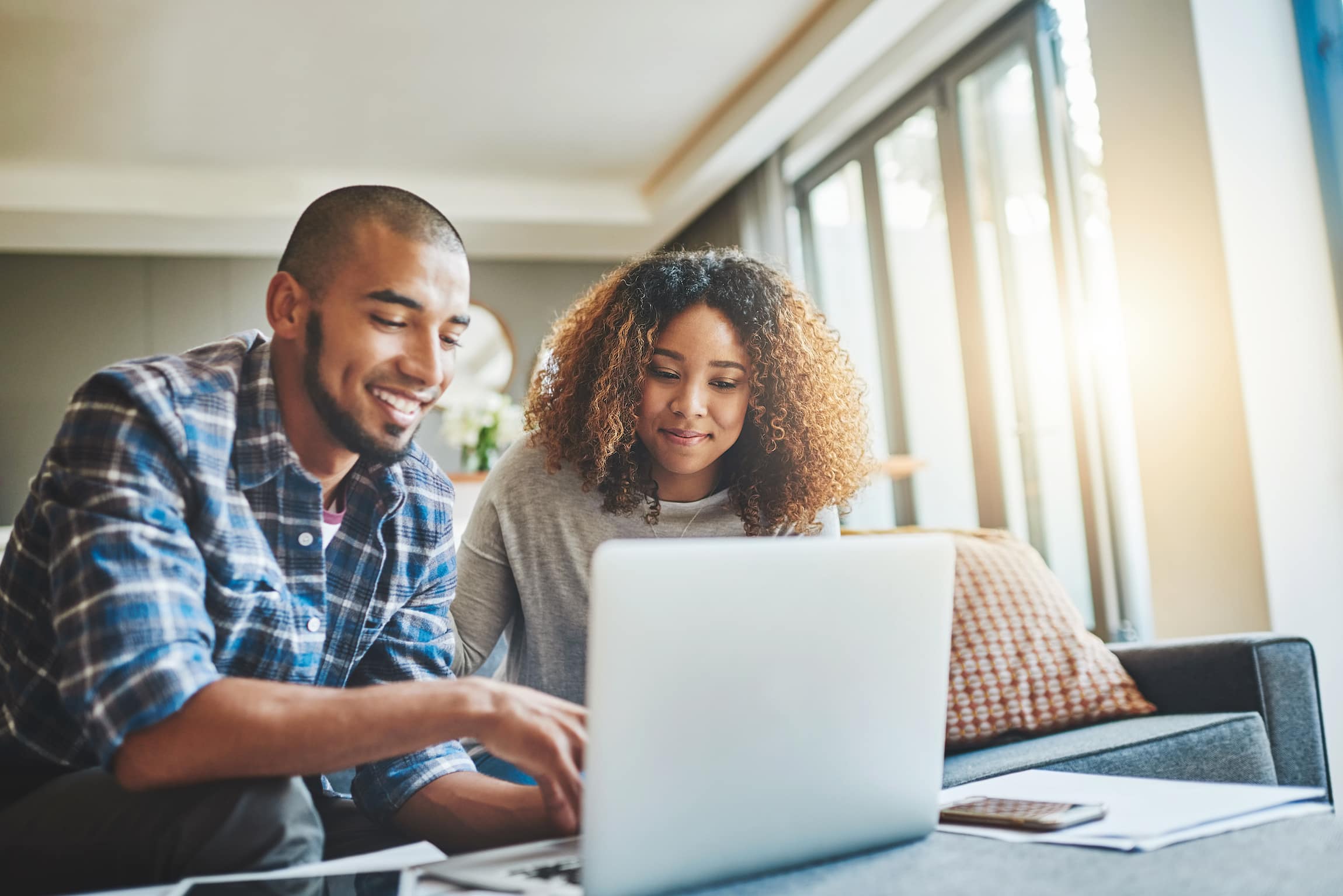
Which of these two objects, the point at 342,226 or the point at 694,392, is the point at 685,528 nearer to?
the point at 694,392

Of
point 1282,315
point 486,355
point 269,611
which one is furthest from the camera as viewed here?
point 486,355

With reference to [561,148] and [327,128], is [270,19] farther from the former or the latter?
[561,148]

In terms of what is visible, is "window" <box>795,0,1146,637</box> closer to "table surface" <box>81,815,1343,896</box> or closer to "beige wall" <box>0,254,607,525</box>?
"beige wall" <box>0,254,607,525</box>

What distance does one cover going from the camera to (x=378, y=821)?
1.13 metres

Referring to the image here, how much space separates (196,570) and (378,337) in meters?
0.29

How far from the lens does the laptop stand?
68cm

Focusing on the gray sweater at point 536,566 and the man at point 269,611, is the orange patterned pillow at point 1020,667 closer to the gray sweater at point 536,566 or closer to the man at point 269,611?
the gray sweater at point 536,566

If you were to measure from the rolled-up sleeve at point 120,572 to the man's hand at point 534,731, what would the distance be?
0.75 feet

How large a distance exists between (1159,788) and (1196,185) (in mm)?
1775

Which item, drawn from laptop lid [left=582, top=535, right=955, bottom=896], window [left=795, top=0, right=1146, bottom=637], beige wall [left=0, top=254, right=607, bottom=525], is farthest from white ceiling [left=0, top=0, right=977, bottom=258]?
laptop lid [left=582, top=535, right=955, bottom=896]

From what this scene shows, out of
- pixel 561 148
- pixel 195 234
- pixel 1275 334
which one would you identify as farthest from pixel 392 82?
pixel 1275 334

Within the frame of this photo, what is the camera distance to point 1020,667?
5.95 feet

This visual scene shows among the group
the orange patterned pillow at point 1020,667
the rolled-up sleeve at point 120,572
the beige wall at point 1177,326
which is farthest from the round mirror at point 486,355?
the rolled-up sleeve at point 120,572

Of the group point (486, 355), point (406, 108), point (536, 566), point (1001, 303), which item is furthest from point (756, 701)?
point (486, 355)
